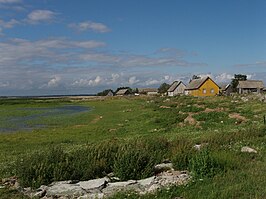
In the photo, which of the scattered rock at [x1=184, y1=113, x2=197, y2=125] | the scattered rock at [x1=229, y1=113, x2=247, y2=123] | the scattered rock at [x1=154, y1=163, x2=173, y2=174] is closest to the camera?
the scattered rock at [x1=154, y1=163, x2=173, y2=174]

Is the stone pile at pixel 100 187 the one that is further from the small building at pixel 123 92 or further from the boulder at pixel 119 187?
the small building at pixel 123 92

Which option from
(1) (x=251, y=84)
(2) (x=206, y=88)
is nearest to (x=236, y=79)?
(1) (x=251, y=84)

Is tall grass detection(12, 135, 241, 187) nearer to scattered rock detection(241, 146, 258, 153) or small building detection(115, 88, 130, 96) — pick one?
scattered rock detection(241, 146, 258, 153)

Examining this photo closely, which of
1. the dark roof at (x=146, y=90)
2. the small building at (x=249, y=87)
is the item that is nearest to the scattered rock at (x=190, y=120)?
the small building at (x=249, y=87)

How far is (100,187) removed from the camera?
841 cm

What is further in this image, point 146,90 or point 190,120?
point 146,90

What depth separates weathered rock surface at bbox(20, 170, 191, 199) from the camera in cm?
798

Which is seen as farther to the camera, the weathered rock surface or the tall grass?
the tall grass

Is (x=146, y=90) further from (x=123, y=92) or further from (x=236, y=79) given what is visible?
(x=236, y=79)

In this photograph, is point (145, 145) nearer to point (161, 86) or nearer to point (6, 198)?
point (6, 198)

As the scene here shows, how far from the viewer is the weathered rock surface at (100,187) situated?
26.2 ft

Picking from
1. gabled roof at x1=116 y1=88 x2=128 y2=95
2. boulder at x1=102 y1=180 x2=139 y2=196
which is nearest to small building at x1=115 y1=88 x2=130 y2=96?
gabled roof at x1=116 y1=88 x2=128 y2=95

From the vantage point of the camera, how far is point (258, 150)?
1205 centimetres

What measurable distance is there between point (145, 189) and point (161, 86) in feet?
492
